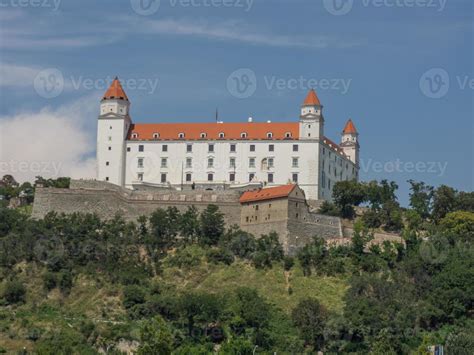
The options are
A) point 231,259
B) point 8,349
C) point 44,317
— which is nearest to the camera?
point 8,349

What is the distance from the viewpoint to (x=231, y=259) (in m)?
93.5

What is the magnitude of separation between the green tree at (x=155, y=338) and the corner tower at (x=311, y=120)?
29.7 m

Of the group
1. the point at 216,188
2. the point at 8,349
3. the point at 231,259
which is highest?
the point at 216,188

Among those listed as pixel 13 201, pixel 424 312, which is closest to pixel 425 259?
pixel 424 312

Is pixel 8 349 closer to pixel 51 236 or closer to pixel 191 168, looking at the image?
pixel 51 236

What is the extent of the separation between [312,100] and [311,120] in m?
2.15

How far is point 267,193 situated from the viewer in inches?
3878

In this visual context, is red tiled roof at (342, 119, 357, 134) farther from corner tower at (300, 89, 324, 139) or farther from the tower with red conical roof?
corner tower at (300, 89, 324, 139)

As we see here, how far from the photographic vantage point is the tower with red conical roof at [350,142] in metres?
116

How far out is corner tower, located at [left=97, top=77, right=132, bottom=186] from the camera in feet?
349

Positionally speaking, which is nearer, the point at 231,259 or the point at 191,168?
the point at 231,259

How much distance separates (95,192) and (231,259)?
49.3ft

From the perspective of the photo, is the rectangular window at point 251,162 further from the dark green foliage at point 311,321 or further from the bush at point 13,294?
the bush at point 13,294

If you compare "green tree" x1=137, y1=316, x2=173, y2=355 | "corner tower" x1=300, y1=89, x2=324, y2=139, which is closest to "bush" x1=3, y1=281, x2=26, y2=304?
"green tree" x1=137, y1=316, x2=173, y2=355
